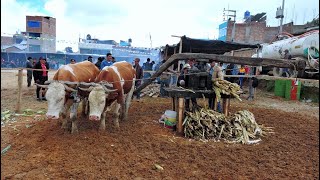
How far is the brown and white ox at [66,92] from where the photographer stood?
201 inches

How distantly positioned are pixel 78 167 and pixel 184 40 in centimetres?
935

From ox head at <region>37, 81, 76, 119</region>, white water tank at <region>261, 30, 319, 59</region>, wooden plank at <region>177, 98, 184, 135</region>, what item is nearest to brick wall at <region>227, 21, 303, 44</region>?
white water tank at <region>261, 30, 319, 59</region>

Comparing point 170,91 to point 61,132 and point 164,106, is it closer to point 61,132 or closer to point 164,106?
point 61,132

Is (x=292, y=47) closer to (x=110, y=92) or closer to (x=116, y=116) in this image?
(x=116, y=116)

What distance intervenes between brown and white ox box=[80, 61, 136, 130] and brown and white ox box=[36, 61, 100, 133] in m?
0.41

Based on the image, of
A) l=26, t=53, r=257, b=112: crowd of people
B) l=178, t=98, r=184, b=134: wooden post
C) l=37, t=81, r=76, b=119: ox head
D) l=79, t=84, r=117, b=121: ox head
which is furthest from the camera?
l=26, t=53, r=257, b=112: crowd of people

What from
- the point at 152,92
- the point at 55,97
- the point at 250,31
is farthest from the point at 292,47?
the point at 250,31

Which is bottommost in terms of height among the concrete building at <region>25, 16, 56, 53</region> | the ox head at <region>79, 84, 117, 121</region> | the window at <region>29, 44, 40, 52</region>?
the ox head at <region>79, 84, 117, 121</region>

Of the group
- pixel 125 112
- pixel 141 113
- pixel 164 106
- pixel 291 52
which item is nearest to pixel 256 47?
pixel 291 52

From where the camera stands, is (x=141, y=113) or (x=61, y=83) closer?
(x=61, y=83)

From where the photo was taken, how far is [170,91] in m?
5.86

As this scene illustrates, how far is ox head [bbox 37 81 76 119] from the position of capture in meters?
5.06

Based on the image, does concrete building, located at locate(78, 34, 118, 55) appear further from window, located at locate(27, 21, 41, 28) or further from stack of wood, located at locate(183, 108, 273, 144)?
stack of wood, located at locate(183, 108, 273, 144)

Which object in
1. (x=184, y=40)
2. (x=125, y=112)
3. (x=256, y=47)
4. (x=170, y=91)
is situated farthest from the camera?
(x=256, y=47)
